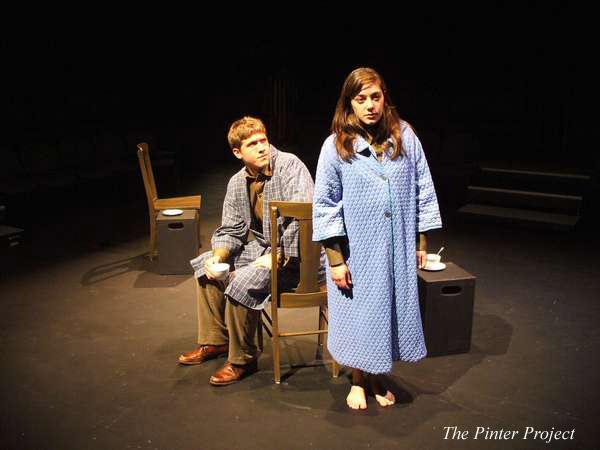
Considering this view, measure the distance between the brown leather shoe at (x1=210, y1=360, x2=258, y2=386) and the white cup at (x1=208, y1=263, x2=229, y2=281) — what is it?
17.7 inches

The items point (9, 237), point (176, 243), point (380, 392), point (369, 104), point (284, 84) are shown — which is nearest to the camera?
point (369, 104)

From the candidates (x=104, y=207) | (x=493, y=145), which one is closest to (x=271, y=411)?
(x=104, y=207)

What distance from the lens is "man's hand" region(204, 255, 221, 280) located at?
2798 mm

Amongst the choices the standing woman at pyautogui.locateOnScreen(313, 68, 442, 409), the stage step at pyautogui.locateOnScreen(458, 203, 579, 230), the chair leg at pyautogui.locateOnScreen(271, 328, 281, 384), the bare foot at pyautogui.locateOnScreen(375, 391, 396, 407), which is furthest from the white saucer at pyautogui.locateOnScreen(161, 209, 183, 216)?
the stage step at pyautogui.locateOnScreen(458, 203, 579, 230)

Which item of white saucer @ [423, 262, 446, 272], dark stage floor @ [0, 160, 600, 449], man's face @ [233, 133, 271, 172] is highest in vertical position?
man's face @ [233, 133, 271, 172]

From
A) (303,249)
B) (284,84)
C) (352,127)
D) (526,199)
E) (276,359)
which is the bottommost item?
(276,359)

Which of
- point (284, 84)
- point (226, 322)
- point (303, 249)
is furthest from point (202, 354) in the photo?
point (284, 84)

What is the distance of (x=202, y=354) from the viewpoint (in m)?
3.12

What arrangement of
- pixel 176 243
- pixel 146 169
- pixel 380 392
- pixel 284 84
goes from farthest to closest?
pixel 284 84 → pixel 146 169 → pixel 176 243 → pixel 380 392

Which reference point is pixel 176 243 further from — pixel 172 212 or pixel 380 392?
pixel 380 392

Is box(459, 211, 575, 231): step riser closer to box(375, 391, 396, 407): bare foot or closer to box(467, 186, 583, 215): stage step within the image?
box(467, 186, 583, 215): stage step

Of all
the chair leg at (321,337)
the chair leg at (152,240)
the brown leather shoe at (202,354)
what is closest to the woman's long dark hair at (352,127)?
the chair leg at (321,337)

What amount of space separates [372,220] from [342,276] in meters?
0.25

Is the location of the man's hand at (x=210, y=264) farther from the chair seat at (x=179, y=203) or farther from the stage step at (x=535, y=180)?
the stage step at (x=535, y=180)
